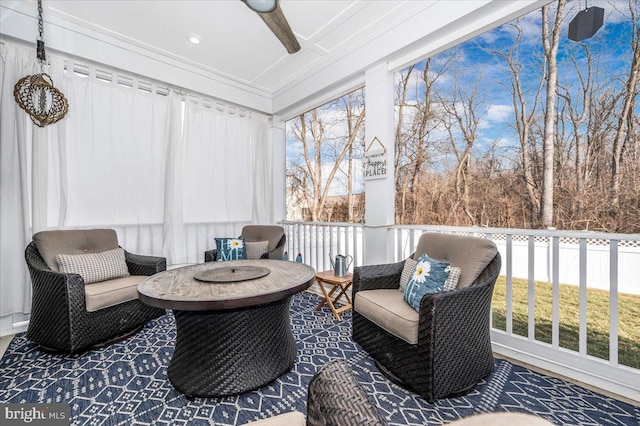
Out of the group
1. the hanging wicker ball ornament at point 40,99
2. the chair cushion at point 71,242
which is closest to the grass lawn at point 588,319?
the chair cushion at point 71,242

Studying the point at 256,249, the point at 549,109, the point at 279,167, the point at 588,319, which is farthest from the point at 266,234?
the point at 588,319

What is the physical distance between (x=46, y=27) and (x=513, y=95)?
16.4 ft

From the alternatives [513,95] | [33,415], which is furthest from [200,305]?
[513,95]

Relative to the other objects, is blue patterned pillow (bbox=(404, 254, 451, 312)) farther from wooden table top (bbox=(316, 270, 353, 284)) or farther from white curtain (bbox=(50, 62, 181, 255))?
white curtain (bbox=(50, 62, 181, 255))

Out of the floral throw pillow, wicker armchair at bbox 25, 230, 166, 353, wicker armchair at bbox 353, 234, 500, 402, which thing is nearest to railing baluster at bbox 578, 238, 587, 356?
wicker armchair at bbox 353, 234, 500, 402

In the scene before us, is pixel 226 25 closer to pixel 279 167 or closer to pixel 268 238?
pixel 279 167

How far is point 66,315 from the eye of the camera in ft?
6.95

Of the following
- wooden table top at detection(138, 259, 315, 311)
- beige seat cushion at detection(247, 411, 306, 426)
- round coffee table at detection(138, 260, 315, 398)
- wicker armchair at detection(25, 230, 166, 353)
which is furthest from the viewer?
wicker armchair at detection(25, 230, 166, 353)

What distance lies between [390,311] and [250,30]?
3.18 meters

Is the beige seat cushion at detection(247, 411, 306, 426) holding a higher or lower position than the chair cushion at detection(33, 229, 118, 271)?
lower

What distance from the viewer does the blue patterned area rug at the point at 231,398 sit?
1564mm

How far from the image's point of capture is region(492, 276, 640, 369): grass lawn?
2.44 metres

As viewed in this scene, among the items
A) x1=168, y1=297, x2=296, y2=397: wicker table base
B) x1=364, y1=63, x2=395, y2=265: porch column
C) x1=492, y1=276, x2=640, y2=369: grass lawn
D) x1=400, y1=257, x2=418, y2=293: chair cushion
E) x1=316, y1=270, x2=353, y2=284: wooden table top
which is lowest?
x1=492, y1=276, x2=640, y2=369: grass lawn

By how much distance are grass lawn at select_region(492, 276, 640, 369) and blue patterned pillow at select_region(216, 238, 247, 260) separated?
9.56 ft
